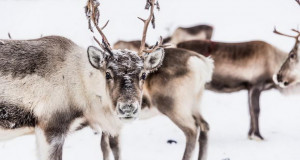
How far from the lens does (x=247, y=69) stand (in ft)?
22.7

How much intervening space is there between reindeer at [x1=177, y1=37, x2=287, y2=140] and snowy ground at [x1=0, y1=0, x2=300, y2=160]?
70 centimetres

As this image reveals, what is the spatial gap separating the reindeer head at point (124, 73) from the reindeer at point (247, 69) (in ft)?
10.3

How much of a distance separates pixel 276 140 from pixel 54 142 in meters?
3.83

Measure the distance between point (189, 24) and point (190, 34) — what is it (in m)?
6.35

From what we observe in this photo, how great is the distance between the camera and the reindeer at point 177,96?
483 centimetres

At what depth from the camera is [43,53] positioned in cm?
392

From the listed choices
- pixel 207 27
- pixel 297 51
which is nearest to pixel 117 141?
pixel 297 51

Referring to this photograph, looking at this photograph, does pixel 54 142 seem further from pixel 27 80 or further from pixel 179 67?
pixel 179 67

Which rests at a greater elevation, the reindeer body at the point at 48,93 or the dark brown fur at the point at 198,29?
the reindeer body at the point at 48,93

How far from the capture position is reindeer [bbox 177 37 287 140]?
22.5 ft

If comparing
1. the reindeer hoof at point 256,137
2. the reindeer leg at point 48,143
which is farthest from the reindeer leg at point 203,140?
the reindeer leg at point 48,143

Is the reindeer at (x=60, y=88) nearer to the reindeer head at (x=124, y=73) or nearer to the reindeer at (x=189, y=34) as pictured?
the reindeer head at (x=124, y=73)

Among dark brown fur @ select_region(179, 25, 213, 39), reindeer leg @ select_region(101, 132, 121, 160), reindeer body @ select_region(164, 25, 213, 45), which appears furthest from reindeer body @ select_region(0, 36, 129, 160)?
dark brown fur @ select_region(179, 25, 213, 39)

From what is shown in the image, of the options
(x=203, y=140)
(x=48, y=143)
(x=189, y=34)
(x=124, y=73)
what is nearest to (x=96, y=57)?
(x=124, y=73)
